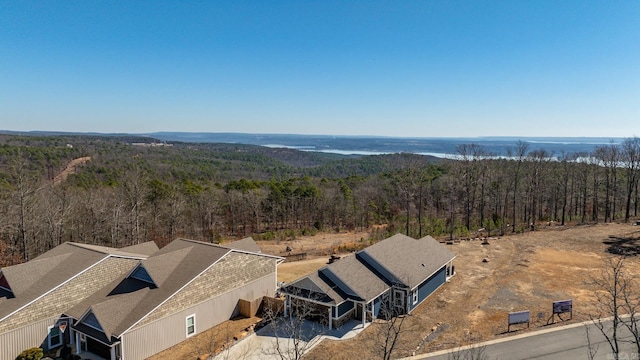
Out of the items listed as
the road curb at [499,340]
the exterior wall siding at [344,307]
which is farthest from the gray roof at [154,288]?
the road curb at [499,340]

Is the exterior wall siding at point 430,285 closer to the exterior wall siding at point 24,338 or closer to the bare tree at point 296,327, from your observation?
the bare tree at point 296,327

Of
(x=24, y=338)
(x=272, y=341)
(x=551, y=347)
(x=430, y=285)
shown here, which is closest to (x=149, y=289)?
(x=24, y=338)

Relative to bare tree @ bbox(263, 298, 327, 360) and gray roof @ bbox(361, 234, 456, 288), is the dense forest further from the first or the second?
bare tree @ bbox(263, 298, 327, 360)

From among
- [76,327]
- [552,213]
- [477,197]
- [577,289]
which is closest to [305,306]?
[76,327]

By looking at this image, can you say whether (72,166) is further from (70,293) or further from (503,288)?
(503,288)

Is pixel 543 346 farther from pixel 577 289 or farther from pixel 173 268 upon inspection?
pixel 173 268

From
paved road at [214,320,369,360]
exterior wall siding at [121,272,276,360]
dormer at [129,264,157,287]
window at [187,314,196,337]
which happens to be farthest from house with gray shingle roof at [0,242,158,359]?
paved road at [214,320,369,360]
